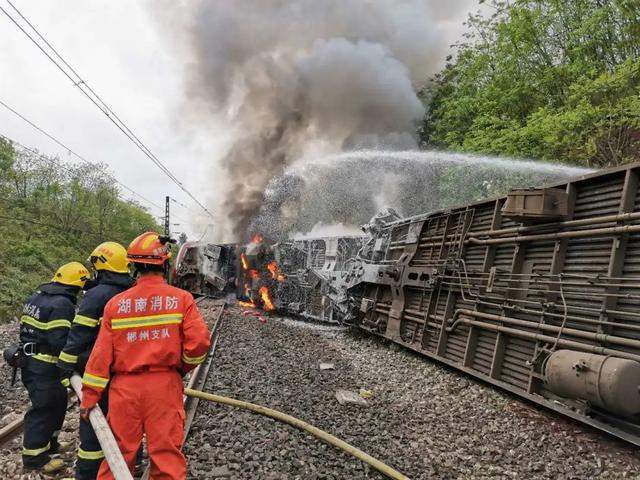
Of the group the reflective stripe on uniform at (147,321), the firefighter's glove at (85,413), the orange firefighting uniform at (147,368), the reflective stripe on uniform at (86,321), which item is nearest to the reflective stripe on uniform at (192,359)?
the orange firefighting uniform at (147,368)

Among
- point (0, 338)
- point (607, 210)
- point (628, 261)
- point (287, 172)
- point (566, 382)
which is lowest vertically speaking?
point (0, 338)

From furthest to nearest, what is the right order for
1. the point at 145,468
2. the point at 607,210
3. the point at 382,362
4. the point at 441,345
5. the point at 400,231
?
the point at 400,231, the point at 382,362, the point at 441,345, the point at 607,210, the point at 145,468

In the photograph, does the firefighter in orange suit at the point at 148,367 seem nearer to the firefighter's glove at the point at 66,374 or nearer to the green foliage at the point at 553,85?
the firefighter's glove at the point at 66,374

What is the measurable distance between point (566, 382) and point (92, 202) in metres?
36.1

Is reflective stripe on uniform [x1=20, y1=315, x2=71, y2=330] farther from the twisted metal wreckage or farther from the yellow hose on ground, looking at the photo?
the twisted metal wreckage

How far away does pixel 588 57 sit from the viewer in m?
14.2

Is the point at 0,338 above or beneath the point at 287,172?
beneath

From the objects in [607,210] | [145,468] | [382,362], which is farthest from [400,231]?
[145,468]

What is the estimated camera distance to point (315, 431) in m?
4.36

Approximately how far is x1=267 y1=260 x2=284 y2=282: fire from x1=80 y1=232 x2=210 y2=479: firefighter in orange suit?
12.7m

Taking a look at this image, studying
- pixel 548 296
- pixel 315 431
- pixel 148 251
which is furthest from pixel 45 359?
pixel 548 296

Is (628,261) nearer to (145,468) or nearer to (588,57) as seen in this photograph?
(145,468)

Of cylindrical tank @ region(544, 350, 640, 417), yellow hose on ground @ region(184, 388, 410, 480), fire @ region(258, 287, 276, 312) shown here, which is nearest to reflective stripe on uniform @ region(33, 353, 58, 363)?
yellow hose on ground @ region(184, 388, 410, 480)

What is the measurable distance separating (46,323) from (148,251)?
5.01 ft
